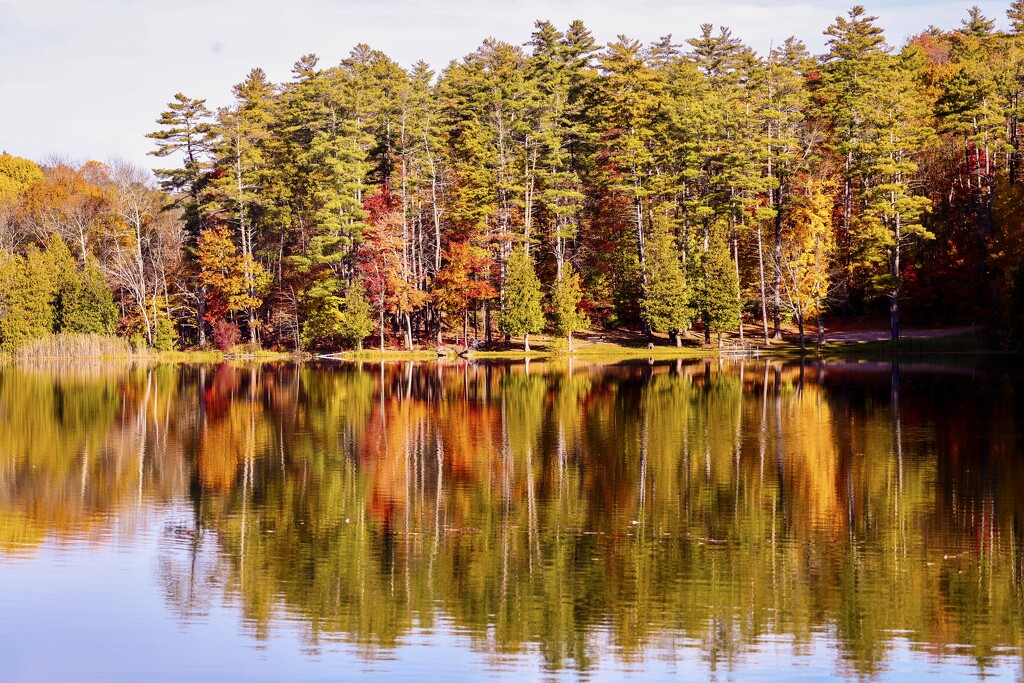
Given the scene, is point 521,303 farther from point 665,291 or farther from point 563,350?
point 665,291

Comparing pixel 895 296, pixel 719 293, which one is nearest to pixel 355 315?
pixel 719 293

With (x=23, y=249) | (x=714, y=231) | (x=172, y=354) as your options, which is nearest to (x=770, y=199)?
(x=714, y=231)

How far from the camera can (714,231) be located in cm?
7231

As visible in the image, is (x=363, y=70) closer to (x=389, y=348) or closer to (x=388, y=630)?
(x=389, y=348)

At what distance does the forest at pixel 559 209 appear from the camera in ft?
225

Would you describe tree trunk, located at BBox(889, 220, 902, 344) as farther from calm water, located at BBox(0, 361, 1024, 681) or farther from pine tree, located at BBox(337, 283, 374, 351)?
pine tree, located at BBox(337, 283, 374, 351)

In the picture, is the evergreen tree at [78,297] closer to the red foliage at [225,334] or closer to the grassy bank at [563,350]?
the grassy bank at [563,350]

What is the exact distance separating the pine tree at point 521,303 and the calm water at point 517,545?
31.7m

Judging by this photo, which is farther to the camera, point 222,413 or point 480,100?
point 480,100

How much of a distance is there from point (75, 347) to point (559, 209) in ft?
102

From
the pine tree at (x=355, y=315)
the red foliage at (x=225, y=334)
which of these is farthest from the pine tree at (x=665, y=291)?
the red foliage at (x=225, y=334)

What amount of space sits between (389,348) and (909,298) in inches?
1261

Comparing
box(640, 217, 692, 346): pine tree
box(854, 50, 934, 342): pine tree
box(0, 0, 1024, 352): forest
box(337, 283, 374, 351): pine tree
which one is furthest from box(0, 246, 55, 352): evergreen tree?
box(854, 50, 934, 342): pine tree

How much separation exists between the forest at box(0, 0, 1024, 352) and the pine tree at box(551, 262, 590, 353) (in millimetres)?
190
